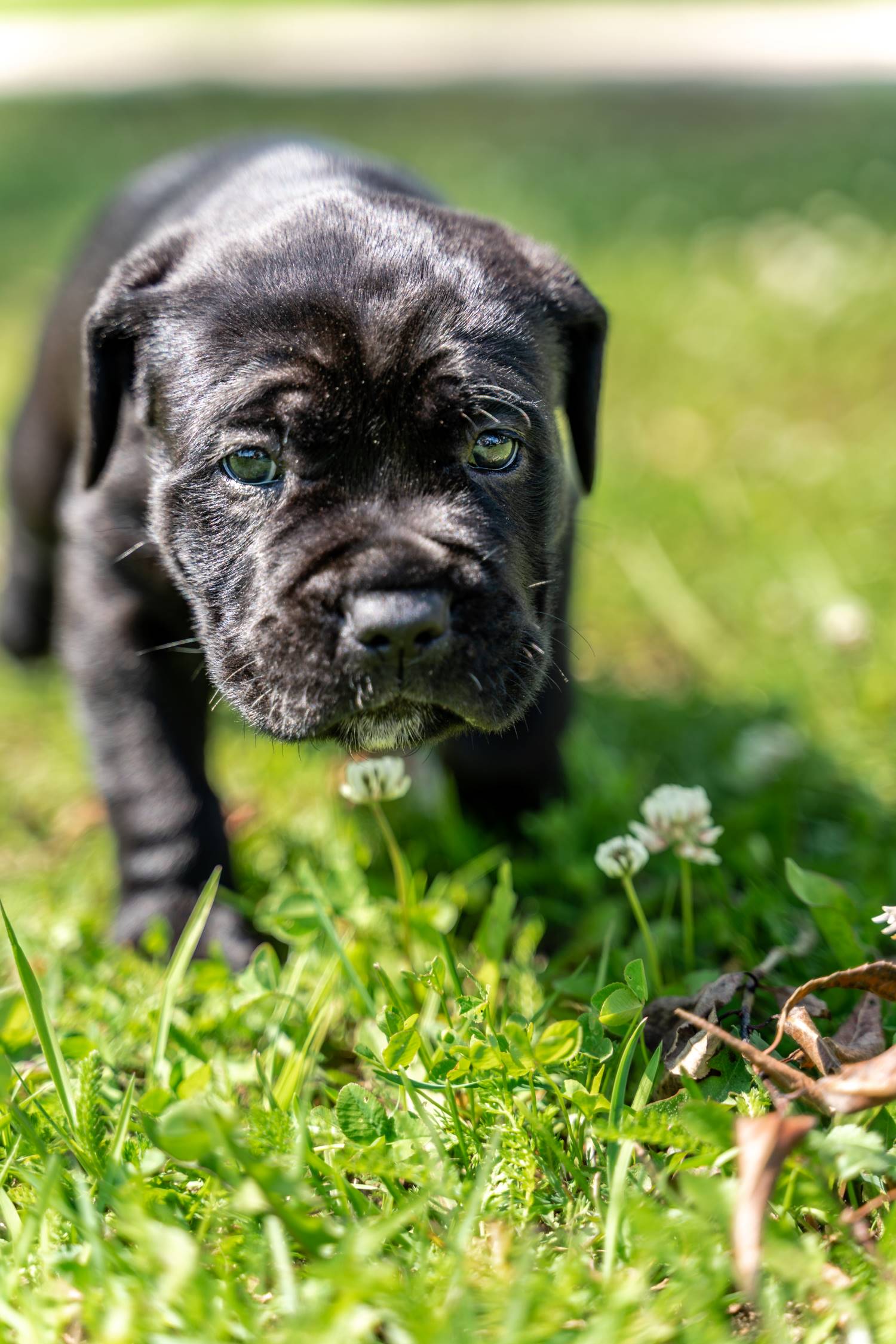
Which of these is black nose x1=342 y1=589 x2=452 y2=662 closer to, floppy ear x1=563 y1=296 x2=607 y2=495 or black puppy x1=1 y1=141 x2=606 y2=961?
black puppy x1=1 y1=141 x2=606 y2=961

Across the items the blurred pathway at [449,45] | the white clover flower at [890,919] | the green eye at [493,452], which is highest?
the blurred pathway at [449,45]

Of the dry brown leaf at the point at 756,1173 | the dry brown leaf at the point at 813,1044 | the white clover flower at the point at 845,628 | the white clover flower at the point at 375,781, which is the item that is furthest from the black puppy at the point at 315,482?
the white clover flower at the point at 845,628

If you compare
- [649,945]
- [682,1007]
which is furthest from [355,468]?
[682,1007]

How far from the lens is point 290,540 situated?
212 centimetres

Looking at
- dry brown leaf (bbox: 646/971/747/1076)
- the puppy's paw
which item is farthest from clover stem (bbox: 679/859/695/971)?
the puppy's paw

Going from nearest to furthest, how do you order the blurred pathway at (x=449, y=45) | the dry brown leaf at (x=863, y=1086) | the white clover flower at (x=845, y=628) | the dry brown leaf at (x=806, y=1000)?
1. the dry brown leaf at (x=863, y=1086)
2. the dry brown leaf at (x=806, y=1000)
3. the white clover flower at (x=845, y=628)
4. the blurred pathway at (x=449, y=45)

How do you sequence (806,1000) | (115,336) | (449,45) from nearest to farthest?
(806,1000) → (115,336) → (449,45)

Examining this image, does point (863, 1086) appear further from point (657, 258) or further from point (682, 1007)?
point (657, 258)

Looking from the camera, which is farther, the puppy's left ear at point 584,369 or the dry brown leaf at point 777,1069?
the puppy's left ear at point 584,369

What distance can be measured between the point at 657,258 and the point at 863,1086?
18.5 feet

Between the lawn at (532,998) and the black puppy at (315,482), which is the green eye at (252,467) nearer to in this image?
the black puppy at (315,482)

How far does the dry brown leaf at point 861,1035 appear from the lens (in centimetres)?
191

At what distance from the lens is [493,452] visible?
7.39ft

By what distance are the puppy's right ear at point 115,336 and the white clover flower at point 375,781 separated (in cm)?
84
